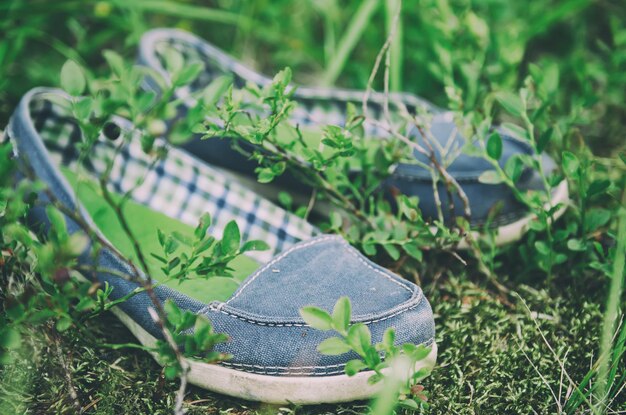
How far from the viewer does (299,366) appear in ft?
3.14

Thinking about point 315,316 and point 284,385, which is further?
point 284,385

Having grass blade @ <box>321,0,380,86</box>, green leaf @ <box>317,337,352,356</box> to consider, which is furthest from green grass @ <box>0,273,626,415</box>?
grass blade @ <box>321,0,380,86</box>

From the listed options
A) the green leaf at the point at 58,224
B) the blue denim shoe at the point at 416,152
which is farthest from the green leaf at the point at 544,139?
the green leaf at the point at 58,224

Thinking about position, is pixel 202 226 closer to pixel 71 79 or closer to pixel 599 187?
pixel 71 79

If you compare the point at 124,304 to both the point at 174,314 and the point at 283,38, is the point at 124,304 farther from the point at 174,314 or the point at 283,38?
the point at 283,38

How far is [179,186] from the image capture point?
1.44 meters

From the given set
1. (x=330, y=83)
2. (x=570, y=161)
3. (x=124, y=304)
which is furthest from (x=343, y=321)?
(x=330, y=83)

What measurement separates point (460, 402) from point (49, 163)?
0.91 m

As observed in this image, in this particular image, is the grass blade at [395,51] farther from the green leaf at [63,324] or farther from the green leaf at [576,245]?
the green leaf at [63,324]

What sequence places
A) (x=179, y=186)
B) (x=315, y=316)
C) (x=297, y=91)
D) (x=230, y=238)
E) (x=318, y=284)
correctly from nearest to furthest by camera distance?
(x=315, y=316), (x=230, y=238), (x=318, y=284), (x=179, y=186), (x=297, y=91)

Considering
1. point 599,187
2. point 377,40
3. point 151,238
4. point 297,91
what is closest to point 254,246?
point 151,238

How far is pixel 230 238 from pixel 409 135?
63 cm

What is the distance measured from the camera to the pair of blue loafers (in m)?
0.96

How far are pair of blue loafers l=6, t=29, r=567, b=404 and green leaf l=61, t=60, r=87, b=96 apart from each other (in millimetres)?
83
